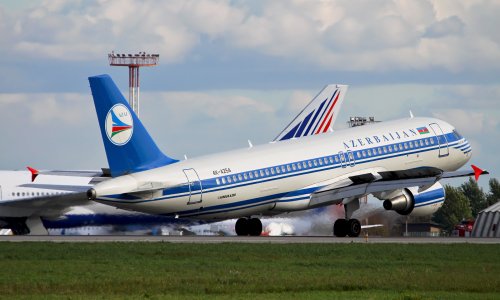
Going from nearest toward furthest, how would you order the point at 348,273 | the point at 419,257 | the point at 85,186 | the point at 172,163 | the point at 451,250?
the point at 348,273
the point at 419,257
the point at 451,250
the point at 172,163
the point at 85,186

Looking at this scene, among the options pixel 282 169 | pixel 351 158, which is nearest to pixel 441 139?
pixel 351 158

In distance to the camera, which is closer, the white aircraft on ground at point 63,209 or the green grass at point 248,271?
the green grass at point 248,271

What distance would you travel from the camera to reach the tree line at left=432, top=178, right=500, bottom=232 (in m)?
152

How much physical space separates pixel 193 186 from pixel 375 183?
403 inches

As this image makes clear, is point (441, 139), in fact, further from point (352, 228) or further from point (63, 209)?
point (63, 209)

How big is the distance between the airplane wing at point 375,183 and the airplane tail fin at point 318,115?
39.5 ft

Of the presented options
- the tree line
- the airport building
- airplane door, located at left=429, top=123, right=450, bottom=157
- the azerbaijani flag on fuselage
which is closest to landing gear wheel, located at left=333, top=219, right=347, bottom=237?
the azerbaijani flag on fuselage

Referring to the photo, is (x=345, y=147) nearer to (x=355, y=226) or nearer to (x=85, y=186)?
(x=355, y=226)

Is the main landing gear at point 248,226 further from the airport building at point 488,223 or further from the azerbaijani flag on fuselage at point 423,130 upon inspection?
the airport building at point 488,223

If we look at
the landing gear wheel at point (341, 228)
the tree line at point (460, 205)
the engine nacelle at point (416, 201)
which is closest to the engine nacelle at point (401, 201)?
the engine nacelle at point (416, 201)

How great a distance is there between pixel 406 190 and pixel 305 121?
45.2ft

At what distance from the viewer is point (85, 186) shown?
84938 millimetres

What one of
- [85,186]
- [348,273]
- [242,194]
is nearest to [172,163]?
[242,194]

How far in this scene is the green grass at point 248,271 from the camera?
35.4 meters
